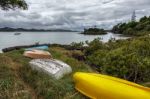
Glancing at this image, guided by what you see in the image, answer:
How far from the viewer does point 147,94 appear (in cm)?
599

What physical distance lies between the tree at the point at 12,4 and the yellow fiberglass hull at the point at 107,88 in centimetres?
327

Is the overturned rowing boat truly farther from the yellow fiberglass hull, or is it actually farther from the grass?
the yellow fiberglass hull

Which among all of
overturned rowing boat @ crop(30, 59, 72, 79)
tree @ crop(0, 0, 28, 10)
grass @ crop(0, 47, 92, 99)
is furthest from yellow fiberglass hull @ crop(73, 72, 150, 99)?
tree @ crop(0, 0, 28, 10)

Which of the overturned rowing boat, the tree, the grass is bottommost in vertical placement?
the grass

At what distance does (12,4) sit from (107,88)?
4388mm

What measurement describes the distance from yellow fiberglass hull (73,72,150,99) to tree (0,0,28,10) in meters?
3.27

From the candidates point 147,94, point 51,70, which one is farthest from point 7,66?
point 147,94

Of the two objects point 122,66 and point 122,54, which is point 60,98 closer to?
point 122,66

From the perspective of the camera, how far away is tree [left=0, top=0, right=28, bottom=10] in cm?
893

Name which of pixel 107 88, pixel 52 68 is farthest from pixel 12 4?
pixel 107 88

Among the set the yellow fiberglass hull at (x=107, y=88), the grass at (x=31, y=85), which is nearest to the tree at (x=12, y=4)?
the grass at (x=31, y=85)

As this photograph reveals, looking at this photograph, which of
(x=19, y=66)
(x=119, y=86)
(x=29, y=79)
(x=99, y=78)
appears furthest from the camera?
(x=19, y=66)

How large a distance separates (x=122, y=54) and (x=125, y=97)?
435 centimetres

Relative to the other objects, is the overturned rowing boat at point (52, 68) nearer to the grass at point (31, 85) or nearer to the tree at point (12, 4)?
the grass at point (31, 85)
